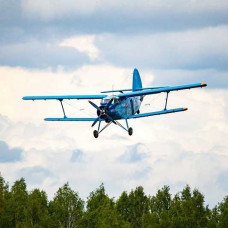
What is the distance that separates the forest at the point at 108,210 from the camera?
159750 mm

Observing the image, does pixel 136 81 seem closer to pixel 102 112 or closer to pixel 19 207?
pixel 102 112

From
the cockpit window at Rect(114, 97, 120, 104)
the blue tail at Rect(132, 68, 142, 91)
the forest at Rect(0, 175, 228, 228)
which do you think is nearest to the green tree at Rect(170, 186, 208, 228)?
the forest at Rect(0, 175, 228, 228)

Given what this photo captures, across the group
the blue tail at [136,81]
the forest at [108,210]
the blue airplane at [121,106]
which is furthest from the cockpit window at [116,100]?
the forest at [108,210]

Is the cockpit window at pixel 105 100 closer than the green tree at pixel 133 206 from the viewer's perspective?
Yes

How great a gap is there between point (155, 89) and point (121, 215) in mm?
53709

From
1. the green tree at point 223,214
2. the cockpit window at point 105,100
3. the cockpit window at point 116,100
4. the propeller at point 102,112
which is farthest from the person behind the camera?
the green tree at point 223,214

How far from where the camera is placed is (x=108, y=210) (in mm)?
168750

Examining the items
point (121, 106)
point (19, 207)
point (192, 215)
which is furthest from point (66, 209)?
point (121, 106)

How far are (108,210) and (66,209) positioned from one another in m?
11.3

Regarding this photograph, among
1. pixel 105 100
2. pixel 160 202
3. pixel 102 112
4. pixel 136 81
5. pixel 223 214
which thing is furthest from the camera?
pixel 160 202

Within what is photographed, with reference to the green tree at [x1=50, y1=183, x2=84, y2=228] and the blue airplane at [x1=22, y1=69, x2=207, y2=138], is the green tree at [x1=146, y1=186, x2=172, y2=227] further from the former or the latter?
the blue airplane at [x1=22, y1=69, x2=207, y2=138]

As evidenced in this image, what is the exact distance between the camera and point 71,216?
17788cm

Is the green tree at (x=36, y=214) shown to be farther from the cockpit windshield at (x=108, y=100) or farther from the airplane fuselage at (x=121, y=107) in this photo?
the cockpit windshield at (x=108, y=100)

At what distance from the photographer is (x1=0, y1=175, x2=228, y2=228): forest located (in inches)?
6289
